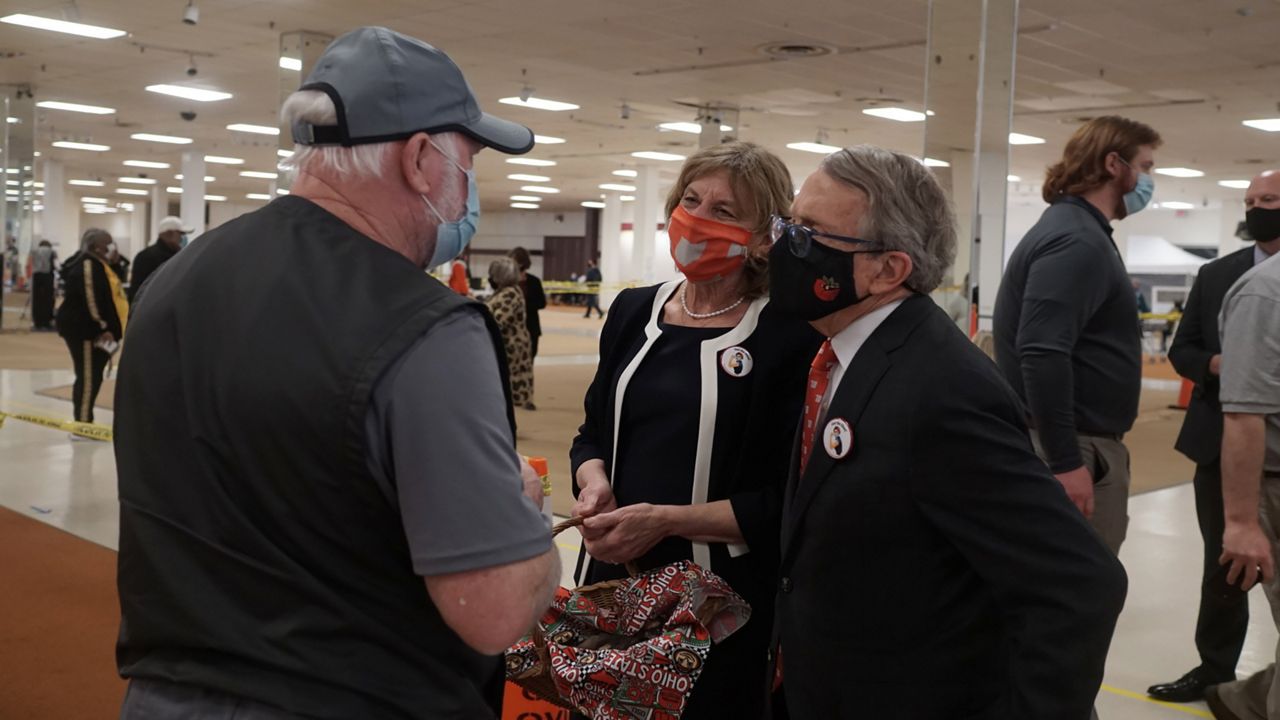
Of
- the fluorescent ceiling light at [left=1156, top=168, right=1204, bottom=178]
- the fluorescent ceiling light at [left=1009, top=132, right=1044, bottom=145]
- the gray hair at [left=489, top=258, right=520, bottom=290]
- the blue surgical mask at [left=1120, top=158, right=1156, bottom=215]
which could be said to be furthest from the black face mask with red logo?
the fluorescent ceiling light at [left=1156, top=168, right=1204, bottom=178]

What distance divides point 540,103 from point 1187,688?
14893 millimetres

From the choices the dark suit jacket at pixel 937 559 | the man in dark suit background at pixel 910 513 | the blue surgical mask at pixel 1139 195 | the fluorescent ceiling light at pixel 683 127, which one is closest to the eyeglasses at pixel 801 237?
the man in dark suit background at pixel 910 513

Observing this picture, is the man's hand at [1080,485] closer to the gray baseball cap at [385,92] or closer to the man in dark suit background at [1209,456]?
the man in dark suit background at [1209,456]

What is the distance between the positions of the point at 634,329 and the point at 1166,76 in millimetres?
13476

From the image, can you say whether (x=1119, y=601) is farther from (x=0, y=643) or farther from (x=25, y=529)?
(x=25, y=529)

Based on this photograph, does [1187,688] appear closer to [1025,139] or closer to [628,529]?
[628,529]

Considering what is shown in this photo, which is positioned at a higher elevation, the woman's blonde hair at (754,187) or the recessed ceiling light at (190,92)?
the recessed ceiling light at (190,92)

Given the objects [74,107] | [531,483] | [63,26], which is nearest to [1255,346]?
[531,483]

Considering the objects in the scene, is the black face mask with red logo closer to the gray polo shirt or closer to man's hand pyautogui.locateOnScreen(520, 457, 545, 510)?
man's hand pyautogui.locateOnScreen(520, 457, 545, 510)

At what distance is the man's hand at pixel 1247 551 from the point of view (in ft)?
9.78

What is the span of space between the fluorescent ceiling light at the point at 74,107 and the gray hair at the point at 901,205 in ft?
66.2

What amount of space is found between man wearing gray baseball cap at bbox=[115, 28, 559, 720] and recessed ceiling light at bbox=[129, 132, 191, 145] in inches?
941

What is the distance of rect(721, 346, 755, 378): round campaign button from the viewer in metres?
2.21

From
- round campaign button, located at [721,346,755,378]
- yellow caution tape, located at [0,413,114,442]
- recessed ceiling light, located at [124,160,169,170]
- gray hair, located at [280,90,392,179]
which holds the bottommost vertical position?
yellow caution tape, located at [0,413,114,442]
